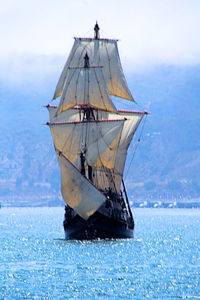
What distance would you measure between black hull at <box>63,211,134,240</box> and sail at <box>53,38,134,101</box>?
19959mm

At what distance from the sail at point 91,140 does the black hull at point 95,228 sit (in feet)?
24.4

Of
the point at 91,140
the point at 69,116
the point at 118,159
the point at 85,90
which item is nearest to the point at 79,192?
the point at 91,140

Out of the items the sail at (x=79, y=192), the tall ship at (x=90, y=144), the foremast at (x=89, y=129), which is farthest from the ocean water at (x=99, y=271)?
the foremast at (x=89, y=129)

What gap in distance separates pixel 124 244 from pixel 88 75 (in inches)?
852

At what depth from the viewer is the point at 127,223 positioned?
94.4 metres

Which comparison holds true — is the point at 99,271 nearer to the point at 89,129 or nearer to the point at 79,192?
the point at 79,192

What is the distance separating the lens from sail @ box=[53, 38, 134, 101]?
101431 mm

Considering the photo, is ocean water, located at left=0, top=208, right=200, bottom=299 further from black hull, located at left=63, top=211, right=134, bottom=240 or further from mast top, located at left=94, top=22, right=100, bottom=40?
mast top, located at left=94, top=22, right=100, bottom=40

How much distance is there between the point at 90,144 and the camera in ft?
299

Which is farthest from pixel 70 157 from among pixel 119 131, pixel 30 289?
pixel 30 289

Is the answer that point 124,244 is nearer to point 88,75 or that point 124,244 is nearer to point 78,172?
point 78,172

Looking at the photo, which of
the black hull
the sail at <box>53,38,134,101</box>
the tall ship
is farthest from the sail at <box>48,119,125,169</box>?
the sail at <box>53,38,134,101</box>

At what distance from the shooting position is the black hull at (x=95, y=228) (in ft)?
282

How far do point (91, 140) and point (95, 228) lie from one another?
37.5 ft
